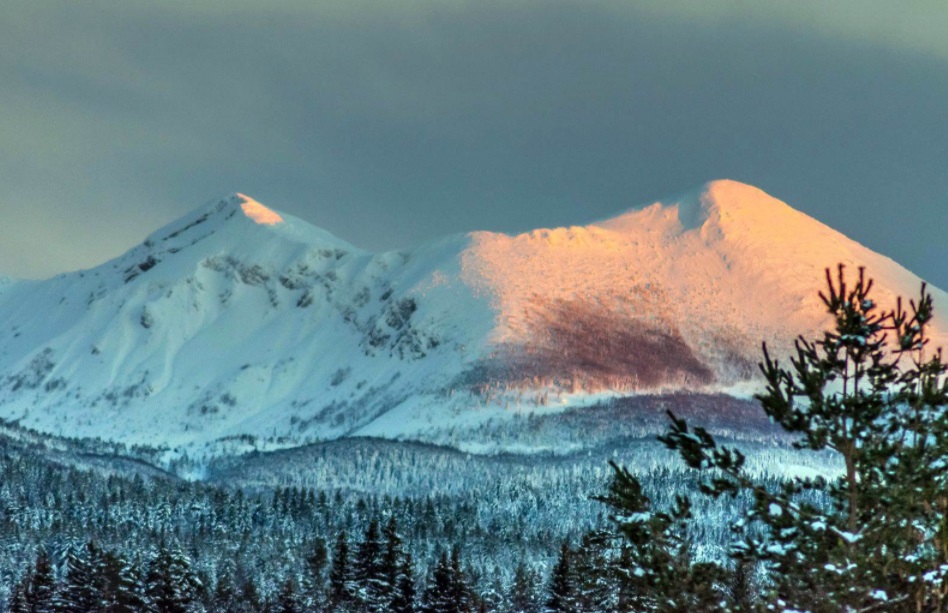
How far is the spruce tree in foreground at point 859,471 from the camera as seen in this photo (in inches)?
1294

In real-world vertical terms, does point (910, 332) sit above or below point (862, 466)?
above

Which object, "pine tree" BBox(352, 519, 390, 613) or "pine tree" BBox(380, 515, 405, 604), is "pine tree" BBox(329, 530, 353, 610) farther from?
"pine tree" BBox(380, 515, 405, 604)

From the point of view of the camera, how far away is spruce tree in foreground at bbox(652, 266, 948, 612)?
32.9 meters

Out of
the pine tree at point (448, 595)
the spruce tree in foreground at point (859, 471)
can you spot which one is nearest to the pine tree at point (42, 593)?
the pine tree at point (448, 595)

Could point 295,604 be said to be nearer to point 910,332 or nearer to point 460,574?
point 460,574

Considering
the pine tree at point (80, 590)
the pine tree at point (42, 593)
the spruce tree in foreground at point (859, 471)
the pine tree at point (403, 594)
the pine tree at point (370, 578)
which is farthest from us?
the pine tree at point (80, 590)

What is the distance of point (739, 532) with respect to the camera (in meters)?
33.9

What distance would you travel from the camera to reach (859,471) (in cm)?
3456

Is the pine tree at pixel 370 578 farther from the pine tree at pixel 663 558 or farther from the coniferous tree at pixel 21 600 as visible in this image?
the pine tree at pixel 663 558

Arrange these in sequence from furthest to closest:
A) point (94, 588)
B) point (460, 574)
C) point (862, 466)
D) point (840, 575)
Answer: point (94, 588) < point (460, 574) < point (862, 466) < point (840, 575)

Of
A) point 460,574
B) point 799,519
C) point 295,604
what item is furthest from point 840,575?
point 295,604

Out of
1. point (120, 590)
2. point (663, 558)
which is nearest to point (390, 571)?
point (120, 590)

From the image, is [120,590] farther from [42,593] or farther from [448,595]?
[448,595]

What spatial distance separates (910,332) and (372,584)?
8966 cm
